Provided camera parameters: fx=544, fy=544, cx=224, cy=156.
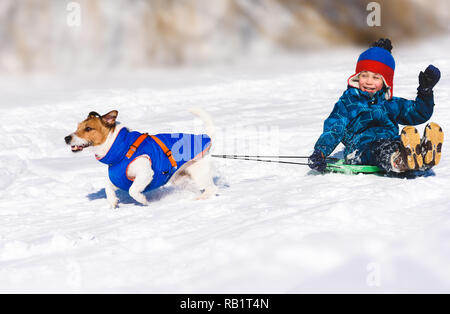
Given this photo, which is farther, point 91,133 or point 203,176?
point 203,176

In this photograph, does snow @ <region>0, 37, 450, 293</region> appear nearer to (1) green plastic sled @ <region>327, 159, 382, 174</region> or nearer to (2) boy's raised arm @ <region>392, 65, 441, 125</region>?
(1) green plastic sled @ <region>327, 159, 382, 174</region>

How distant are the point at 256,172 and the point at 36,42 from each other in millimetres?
6645

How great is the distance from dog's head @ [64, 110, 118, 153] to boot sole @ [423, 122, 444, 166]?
2.11 meters

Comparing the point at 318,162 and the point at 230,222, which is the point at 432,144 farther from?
the point at 230,222

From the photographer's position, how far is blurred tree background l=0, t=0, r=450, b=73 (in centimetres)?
968

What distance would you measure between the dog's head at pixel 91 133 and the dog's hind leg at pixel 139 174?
0.27 meters

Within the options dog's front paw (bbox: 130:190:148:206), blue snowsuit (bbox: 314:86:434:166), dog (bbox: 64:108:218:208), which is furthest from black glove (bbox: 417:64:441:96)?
dog's front paw (bbox: 130:190:148:206)

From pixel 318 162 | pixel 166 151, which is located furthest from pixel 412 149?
pixel 166 151

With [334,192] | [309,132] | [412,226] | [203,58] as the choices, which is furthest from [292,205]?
[203,58]

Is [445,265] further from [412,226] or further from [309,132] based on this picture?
[309,132]

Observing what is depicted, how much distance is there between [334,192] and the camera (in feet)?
11.5

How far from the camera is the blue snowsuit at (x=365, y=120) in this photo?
4043 millimetres

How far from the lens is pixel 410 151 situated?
3625 mm

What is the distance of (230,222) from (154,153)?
35.9 inches
